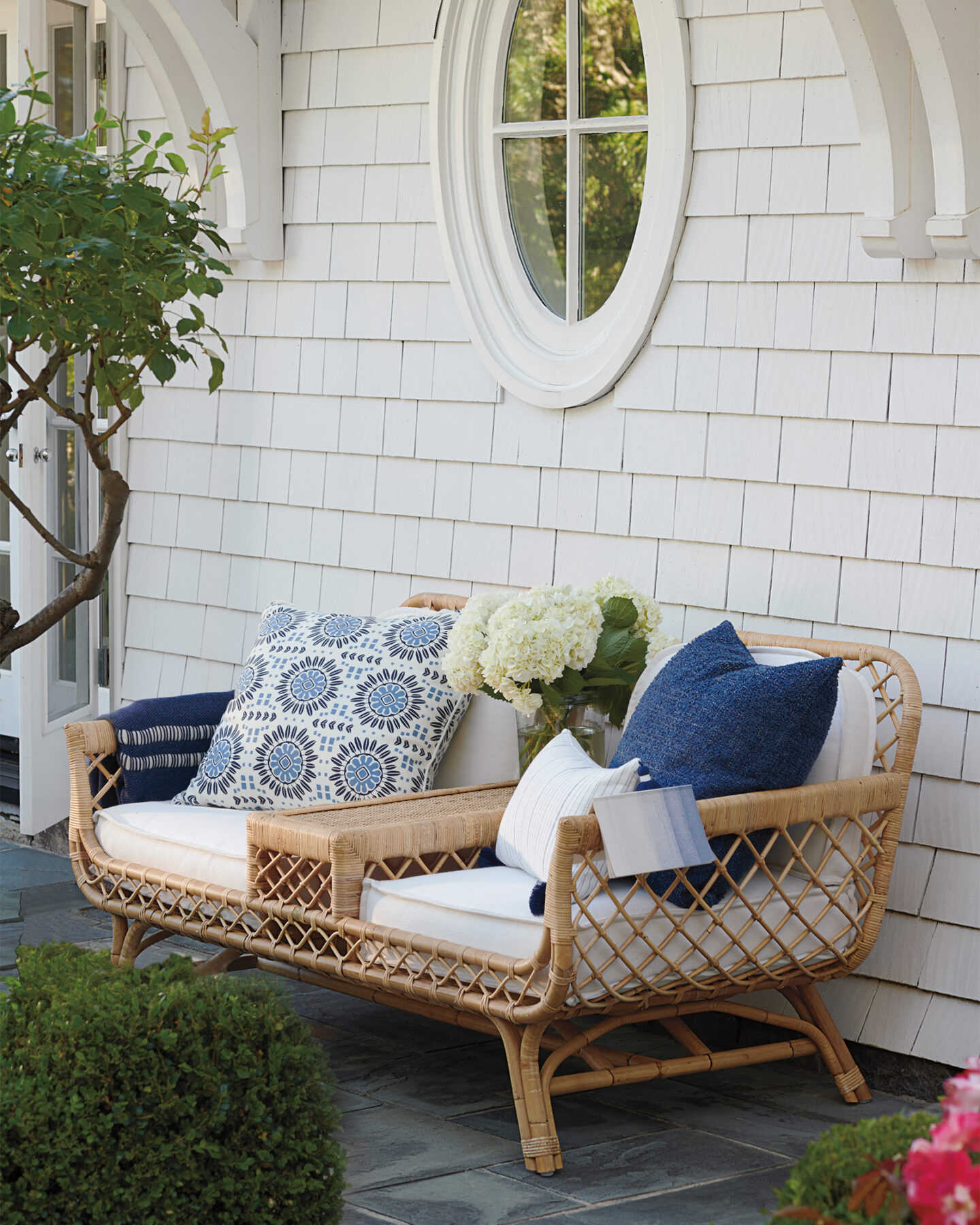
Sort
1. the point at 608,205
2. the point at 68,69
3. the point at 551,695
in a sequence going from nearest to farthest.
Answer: the point at 551,695, the point at 608,205, the point at 68,69

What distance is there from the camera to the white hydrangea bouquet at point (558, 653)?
9.86 feet

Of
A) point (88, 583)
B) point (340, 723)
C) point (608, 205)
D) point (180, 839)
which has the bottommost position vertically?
point (180, 839)

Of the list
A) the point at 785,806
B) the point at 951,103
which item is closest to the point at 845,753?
the point at 785,806

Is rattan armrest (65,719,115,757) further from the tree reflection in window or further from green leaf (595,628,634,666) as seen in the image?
the tree reflection in window

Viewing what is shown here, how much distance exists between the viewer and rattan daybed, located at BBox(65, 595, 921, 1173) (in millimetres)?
2617

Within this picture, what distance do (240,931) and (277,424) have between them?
165 centimetres

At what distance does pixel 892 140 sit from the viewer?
9.65ft

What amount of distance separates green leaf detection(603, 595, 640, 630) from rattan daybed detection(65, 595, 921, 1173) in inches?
9.6

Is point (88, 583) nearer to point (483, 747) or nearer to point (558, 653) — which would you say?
point (558, 653)

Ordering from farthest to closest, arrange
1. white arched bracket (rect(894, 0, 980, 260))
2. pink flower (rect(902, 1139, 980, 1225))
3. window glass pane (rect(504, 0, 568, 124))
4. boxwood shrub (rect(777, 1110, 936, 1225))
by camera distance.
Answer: window glass pane (rect(504, 0, 568, 124)) < white arched bracket (rect(894, 0, 980, 260)) < boxwood shrub (rect(777, 1110, 936, 1225)) < pink flower (rect(902, 1139, 980, 1225))

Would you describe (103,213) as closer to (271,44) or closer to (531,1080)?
(531,1080)

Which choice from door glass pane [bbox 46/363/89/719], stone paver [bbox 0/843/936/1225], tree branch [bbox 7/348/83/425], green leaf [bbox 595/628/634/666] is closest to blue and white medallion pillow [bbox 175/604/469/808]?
green leaf [bbox 595/628/634/666]

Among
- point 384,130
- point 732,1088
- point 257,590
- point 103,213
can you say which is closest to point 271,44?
point 384,130

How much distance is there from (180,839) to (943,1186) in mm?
2345
